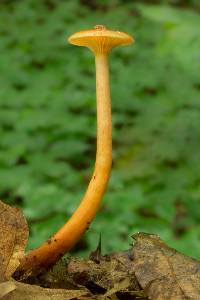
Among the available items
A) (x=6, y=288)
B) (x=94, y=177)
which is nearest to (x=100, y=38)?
(x=94, y=177)

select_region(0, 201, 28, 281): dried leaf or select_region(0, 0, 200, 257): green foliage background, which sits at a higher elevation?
select_region(0, 0, 200, 257): green foliage background

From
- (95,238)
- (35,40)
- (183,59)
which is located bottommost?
(95,238)

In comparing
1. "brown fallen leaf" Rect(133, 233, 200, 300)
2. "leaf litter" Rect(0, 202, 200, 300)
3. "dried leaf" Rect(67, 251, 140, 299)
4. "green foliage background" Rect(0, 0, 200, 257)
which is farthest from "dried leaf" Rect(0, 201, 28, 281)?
"green foliage background" Rect(0, 0, 200, 257)

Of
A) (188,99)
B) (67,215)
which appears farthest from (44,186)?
(188,99)

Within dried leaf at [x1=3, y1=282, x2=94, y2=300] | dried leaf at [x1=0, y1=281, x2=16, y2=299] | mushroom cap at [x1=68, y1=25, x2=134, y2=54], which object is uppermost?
mushroom cap at [x1=68, y1=25, x2=134, y2=54]

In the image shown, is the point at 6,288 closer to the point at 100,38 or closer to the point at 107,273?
the point at 107,273

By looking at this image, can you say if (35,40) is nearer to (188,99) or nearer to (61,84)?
(61,84)

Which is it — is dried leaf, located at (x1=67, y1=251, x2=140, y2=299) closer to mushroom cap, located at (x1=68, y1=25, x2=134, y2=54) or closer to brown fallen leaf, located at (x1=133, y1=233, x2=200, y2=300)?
brown fallen leaf, located at (x1=133, y1=233, x2=200, y2=300)

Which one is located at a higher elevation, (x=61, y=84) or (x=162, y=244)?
(x=61, y=84)
